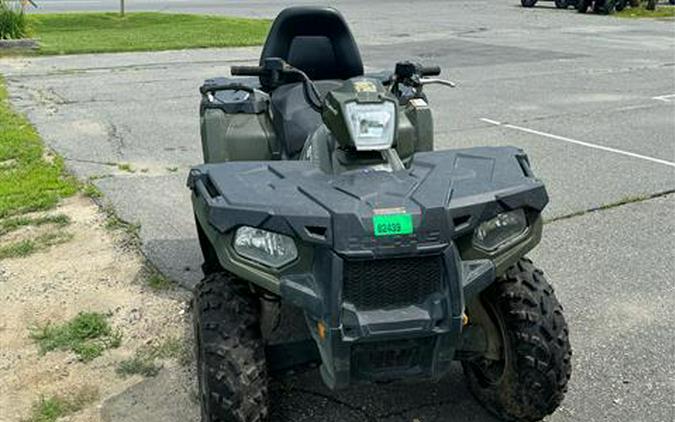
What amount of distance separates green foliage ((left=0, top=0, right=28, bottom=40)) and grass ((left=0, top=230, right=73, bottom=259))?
45.9 feet

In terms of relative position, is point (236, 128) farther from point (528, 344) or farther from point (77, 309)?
point (528, 344)

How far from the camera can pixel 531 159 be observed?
7480mm

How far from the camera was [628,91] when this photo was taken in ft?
38.5

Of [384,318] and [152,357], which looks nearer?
[384,318]

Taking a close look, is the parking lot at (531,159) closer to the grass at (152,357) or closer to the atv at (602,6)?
the grass at (152,357)

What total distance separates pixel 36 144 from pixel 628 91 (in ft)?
27.8

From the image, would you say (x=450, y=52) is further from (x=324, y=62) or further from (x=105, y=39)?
(x=324, y=62)

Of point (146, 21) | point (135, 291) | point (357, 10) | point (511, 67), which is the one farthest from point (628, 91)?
point (357, 10)

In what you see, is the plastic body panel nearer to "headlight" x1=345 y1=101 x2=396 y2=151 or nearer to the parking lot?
"headlight" x1=345 y1=101 x2=396 y2=151

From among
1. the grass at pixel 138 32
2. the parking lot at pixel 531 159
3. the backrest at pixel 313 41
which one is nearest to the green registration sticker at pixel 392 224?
the parking lot at pixel 531 159

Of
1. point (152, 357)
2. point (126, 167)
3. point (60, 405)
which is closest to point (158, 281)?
point (152, 357)

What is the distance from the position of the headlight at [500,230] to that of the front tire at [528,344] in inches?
10.4

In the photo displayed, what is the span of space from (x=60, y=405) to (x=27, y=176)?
157 inches

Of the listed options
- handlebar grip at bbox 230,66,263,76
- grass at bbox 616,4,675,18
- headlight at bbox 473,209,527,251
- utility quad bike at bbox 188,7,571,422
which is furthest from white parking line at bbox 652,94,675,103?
grass at bbox 616,4,675,18
